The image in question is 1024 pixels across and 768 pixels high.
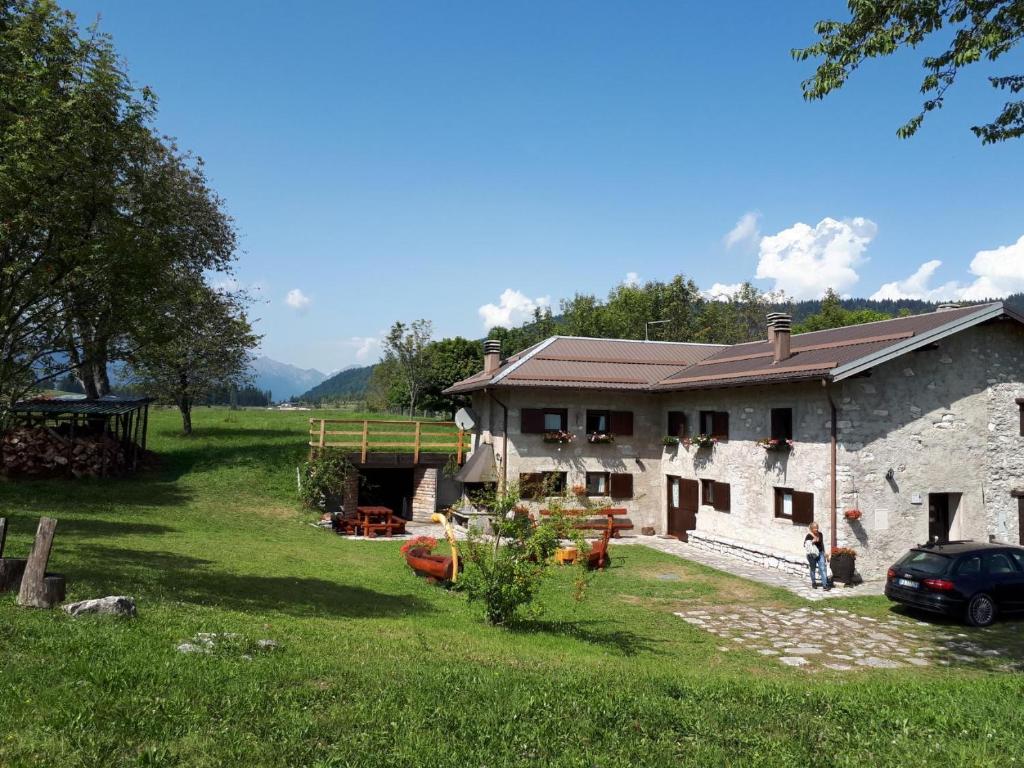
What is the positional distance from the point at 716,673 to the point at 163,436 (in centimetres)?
3073

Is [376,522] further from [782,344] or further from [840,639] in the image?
[840,639]

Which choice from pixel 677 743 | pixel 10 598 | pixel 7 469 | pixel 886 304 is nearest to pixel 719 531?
pixel 677 743

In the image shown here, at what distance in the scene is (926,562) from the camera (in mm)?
13477

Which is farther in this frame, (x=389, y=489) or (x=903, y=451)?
(x=389, y=489)

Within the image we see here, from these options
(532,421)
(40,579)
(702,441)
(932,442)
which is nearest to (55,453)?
(532,421)

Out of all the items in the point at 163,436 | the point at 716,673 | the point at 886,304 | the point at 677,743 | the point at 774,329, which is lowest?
the point at 716,673

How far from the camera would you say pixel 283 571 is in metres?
14.2

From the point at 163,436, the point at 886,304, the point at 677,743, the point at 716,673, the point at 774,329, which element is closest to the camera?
the point at 677,743

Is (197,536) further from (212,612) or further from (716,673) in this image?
(716,673)

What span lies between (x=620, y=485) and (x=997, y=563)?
492 inches

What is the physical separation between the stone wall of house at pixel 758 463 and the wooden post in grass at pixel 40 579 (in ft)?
53.0

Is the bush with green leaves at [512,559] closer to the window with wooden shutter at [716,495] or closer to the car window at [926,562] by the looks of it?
Result: the car window at [926,562]

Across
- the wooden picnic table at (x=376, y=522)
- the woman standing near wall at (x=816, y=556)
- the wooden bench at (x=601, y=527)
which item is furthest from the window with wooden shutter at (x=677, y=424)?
the wooden picnic table at (x=376, y=522)

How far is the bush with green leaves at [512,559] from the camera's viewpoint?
10.8 metres
